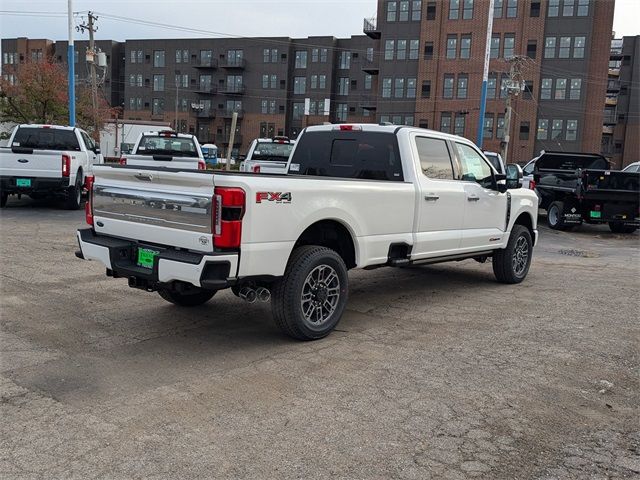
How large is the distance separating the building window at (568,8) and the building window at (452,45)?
974cm

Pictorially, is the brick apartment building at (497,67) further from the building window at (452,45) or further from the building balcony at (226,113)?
the building balcony at (226,113)

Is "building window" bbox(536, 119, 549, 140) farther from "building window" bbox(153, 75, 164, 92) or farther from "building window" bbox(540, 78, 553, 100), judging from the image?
"building window" bbox(153, 75, 164, 92)

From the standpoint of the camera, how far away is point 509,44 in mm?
57094

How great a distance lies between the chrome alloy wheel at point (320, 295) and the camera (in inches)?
219

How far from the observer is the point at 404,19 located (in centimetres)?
6019

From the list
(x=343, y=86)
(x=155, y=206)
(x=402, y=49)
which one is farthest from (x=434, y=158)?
(x=343, y=86)

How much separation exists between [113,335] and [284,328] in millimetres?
1639

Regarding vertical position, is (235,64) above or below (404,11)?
below

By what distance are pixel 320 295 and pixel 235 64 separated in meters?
78.2

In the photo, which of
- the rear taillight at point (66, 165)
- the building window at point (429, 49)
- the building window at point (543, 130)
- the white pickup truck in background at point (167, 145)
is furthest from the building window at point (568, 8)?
the rear taillight at point (66, 165)

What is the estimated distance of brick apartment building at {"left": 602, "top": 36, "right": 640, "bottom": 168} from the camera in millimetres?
71875

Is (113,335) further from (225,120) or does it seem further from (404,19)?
(225,120)

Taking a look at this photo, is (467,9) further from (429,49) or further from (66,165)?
(66,165)

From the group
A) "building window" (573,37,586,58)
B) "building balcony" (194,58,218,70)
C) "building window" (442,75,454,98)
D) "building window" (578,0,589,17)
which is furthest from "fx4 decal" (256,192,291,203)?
"building balcony" (194,58,218,70)
